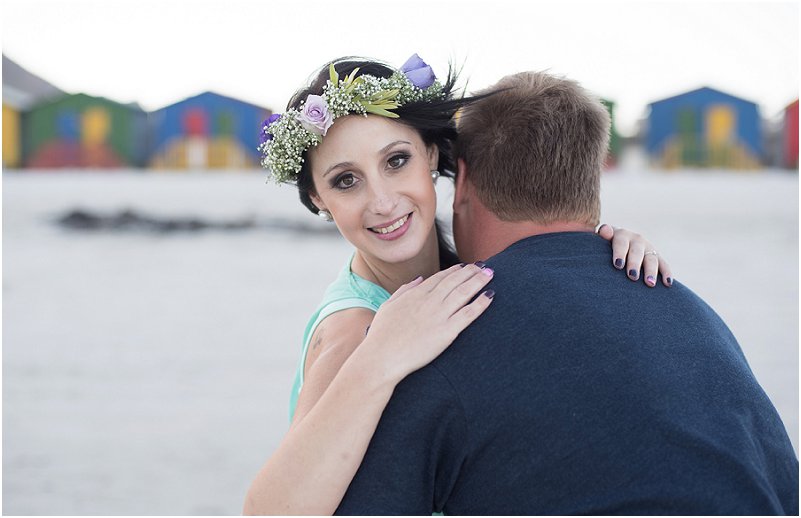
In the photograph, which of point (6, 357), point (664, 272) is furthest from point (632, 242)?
point (6, 357)

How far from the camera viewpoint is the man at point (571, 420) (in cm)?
170

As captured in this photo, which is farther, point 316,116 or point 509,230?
point 316,116

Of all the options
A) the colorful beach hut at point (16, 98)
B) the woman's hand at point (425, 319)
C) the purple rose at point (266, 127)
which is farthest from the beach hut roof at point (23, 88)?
the woman's hand at point (425, 319)

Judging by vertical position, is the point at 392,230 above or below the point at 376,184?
below

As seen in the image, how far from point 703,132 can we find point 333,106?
1919 cm

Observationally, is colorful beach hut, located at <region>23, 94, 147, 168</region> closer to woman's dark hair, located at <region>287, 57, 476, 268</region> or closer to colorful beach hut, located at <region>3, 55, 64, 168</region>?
colorful beach hut, located at <region>3, 55, 64, 168</region>

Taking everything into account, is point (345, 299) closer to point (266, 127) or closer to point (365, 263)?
point (365, 263)

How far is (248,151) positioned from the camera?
2022 cm

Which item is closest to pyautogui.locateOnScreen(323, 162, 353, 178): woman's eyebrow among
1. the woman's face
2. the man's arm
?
the woman's face

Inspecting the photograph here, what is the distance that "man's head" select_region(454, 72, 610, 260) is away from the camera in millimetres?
2191

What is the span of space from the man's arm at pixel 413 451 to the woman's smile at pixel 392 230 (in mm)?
933

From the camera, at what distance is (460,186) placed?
250 centimetres

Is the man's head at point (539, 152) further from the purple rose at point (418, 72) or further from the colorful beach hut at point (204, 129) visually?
the colorful beach hut at point (204, 129)

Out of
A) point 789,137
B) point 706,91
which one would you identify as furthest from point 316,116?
point 789,137
